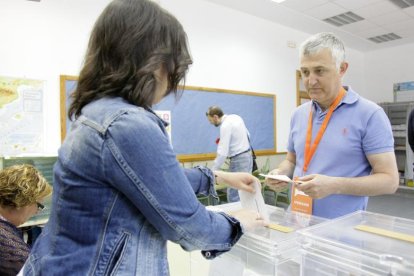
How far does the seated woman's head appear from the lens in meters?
1.58

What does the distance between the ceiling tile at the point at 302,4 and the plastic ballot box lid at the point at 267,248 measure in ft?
14.0

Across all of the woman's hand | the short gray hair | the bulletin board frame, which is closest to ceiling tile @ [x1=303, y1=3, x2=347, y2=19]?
the bulletin board frame

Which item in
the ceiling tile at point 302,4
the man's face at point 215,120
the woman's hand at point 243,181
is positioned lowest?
the woman's hand at point 243,181

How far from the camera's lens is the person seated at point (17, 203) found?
1.36 m

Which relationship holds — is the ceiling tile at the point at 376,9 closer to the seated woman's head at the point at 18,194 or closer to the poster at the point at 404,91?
the poster at the point at 404,91

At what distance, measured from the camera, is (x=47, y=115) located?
10.9 ft

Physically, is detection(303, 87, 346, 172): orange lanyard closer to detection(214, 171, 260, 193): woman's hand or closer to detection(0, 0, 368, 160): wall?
detection(214, 171, 260, 193): woman's hand

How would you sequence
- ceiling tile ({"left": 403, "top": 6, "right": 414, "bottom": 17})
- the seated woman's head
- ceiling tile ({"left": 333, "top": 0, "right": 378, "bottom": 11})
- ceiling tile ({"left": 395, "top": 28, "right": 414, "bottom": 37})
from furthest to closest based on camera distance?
ceiling tile ({"left": 395, "top": 28, "right": 414, "bottom": 37}) → ceiling tile ({"left": 403, "top": 6, "right": 414, "bottom": 17}) → ceiling tile ({"left": 333, "top": 0, "right": 378, "bottom": 11}) → the seated woman's head

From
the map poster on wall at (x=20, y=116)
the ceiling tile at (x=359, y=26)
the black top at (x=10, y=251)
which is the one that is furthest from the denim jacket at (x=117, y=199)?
the ceiling tile at (x=359, y=26)

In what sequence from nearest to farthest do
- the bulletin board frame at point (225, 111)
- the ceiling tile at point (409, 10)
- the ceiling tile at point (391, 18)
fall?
the bulletin board frame at point (225, 111) < the ceiling tile at point (409, 10) < the ceiling tile at point (391, 18)

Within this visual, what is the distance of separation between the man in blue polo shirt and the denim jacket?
0.71 meters

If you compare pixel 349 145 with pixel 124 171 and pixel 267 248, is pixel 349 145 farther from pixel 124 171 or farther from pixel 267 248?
pixel 124 171

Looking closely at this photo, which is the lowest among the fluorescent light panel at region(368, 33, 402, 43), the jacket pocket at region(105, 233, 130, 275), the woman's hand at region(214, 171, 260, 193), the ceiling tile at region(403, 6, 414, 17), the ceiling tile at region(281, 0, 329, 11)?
the jacket pocket at region(105, 233, 130, 275)

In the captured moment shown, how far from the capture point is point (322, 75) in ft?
4.51
